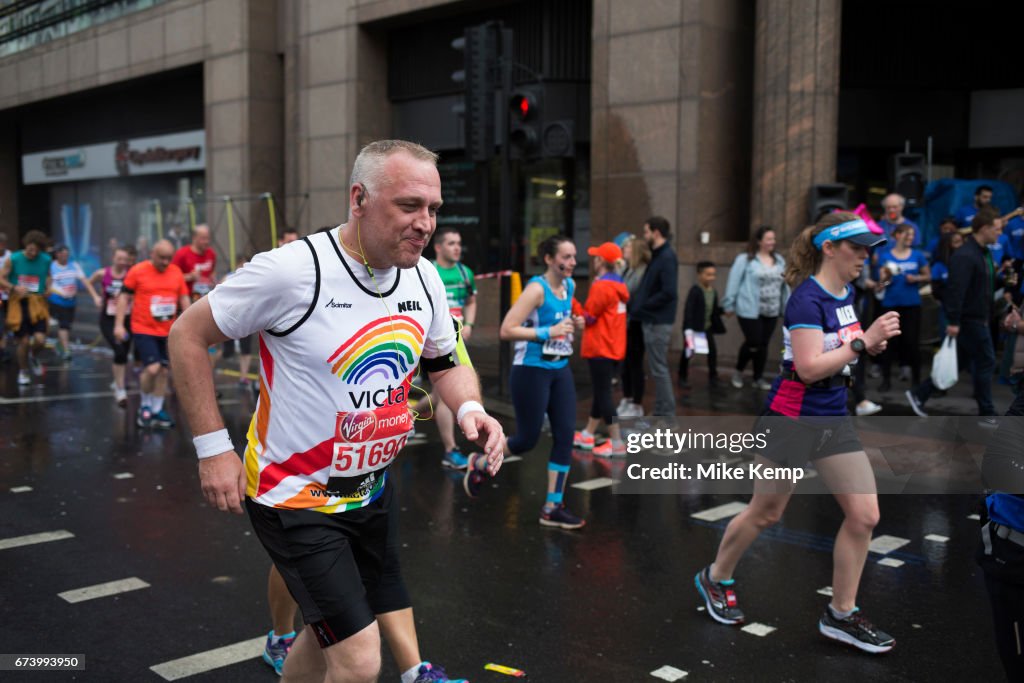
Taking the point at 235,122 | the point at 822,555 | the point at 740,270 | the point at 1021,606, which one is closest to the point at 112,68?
the point at 235,122

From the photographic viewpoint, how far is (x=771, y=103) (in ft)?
A: 48.3

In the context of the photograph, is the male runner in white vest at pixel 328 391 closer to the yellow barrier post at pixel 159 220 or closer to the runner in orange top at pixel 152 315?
the runner in orange top at pixel 152 315

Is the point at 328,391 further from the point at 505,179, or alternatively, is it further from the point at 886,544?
the point at 505,179

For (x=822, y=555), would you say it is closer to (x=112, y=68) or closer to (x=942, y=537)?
(x=942, y=537)

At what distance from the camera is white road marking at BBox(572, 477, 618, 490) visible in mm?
7811

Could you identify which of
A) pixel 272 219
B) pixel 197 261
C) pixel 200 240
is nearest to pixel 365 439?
pixel 200 240

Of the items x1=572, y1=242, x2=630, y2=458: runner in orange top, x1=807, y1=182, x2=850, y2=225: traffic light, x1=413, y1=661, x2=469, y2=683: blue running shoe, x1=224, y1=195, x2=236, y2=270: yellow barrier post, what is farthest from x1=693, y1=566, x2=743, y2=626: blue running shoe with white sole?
x1=224, y1=195, x2=236, y2=270: yellow barrier post

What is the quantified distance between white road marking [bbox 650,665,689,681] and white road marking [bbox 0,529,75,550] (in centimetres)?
384

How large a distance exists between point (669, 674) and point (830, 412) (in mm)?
1395

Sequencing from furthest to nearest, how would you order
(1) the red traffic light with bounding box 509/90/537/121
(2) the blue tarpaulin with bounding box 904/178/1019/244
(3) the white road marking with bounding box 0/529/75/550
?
(2) the blue tarpaulin with bounding box 904/178/1019/244 < (1) the red traffic light with bounding box 509/90/537/121 < (3) the white road marking with bounding box 0/529/75/550

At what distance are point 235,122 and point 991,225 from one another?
1826cm

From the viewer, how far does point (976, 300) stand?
9688 mm

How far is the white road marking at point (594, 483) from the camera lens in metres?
7.81

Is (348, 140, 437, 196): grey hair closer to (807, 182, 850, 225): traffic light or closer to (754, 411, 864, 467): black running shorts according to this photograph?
(754, 411, 864, 467): black running shorts
